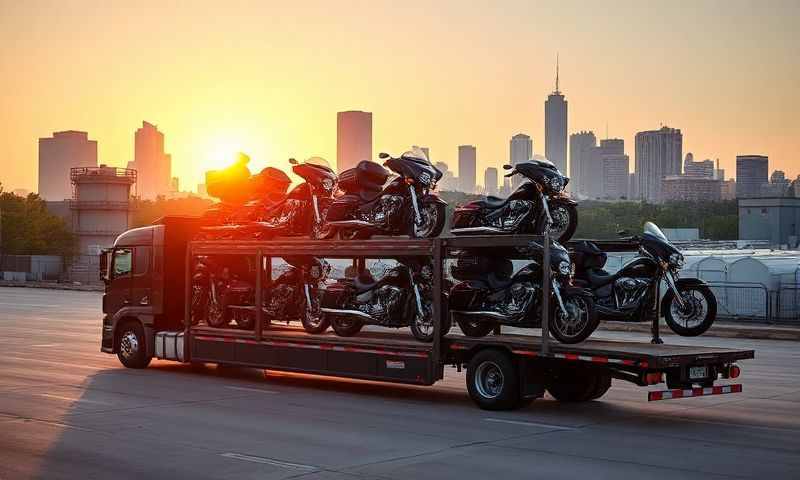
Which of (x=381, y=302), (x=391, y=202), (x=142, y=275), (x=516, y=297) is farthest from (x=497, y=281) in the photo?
(x=142, y=275)

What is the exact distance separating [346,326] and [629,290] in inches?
199

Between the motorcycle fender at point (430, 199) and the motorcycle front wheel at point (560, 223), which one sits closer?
the motorcycle front wheel at point (560, 223)

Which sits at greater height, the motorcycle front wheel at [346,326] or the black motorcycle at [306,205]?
the black motorcycle at [306,205]

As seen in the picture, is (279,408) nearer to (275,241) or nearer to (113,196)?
(275,241)

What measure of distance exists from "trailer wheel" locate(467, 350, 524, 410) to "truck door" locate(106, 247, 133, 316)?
8.96 m

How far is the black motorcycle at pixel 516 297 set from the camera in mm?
15133

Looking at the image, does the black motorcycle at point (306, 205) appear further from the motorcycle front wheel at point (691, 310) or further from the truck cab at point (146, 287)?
the motorcycle front wheel at point (691, 310)

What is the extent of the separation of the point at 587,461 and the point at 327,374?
6.79m

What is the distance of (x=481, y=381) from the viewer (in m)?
15.8

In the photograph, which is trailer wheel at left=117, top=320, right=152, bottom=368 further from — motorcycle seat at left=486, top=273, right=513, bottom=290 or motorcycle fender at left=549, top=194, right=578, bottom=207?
motorcycle fender at left=549, top=194, right=578, bottom=207

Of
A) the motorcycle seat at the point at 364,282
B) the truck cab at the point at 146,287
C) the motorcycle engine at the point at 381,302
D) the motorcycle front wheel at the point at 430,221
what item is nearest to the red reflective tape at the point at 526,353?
the motorcycle engine at the point at 381,302

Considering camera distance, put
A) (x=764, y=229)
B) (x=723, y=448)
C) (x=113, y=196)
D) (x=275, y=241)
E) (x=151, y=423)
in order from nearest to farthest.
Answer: (x=723, y=448) → (x=151, y=423) → (x=275, y=241) → (x=764, y=229) → (x=113, y=196)

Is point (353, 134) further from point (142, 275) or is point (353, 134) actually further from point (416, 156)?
point (416, 156)

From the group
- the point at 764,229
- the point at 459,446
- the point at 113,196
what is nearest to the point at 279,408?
the point at 459,446
